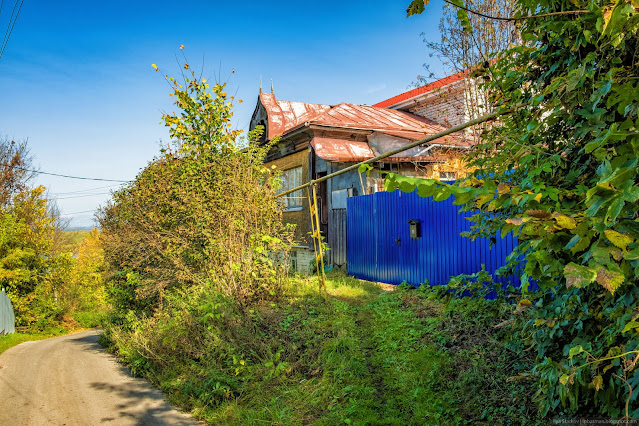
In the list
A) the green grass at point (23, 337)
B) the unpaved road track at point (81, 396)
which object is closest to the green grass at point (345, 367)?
the unpaved road track at point (81, 396)

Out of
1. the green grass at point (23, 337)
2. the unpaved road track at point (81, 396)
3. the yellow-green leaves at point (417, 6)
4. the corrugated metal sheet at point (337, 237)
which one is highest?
the yellow-green leaves at point (417, 6)

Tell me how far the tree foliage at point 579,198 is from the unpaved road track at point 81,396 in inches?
156

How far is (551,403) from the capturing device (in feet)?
7.38

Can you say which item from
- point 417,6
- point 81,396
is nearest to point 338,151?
point 81,396

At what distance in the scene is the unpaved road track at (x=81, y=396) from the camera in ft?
15.9

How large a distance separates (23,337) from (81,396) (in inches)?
545

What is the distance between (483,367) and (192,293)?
4.46 meters

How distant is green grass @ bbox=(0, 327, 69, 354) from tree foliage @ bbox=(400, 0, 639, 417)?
1524 cm

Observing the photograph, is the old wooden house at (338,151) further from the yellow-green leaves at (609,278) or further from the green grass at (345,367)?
the yellow-green leaves at (609,278)

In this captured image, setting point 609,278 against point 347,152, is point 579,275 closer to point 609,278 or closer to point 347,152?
point 609,278

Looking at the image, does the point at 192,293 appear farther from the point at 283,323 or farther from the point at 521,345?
the point at 521,345

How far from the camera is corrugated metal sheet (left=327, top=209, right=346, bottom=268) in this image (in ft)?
37.8

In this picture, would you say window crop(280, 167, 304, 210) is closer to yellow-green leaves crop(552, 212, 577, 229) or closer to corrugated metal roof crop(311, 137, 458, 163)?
corrugated metal roof crop(311, 137, 458, 163)

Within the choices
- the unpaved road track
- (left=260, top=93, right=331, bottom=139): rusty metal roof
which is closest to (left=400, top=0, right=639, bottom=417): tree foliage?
the unpaved road track
